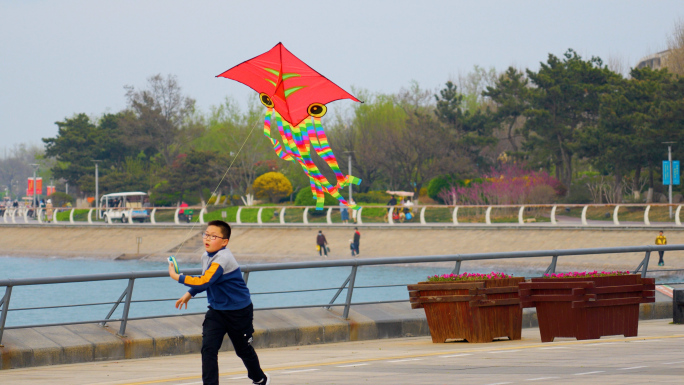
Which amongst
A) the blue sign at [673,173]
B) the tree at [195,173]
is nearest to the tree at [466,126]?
the blue sign at [673,173]

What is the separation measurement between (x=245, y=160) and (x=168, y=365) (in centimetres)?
6741

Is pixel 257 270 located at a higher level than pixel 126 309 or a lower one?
higher

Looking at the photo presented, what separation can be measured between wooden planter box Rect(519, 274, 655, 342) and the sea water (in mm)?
3030

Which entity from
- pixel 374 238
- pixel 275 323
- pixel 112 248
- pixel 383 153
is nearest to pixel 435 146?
pixel 383 153

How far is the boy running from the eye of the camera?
6.77 m

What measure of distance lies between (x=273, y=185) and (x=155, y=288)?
3610 cm

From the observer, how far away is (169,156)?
9056 cm

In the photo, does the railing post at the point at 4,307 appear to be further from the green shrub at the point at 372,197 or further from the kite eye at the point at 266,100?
the green shrub at the point at 372,197

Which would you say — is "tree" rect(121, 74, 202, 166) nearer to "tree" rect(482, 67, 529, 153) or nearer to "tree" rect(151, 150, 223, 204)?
"tree" rect(151, 150, 223, 204)

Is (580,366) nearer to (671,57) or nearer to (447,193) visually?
(447,193)

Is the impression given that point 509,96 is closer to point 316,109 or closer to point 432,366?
point 316,109

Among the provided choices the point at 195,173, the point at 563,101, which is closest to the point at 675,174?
the point at 563,101

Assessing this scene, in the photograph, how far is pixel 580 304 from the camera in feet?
32.7

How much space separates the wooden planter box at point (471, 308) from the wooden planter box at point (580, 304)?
0.29 meters
